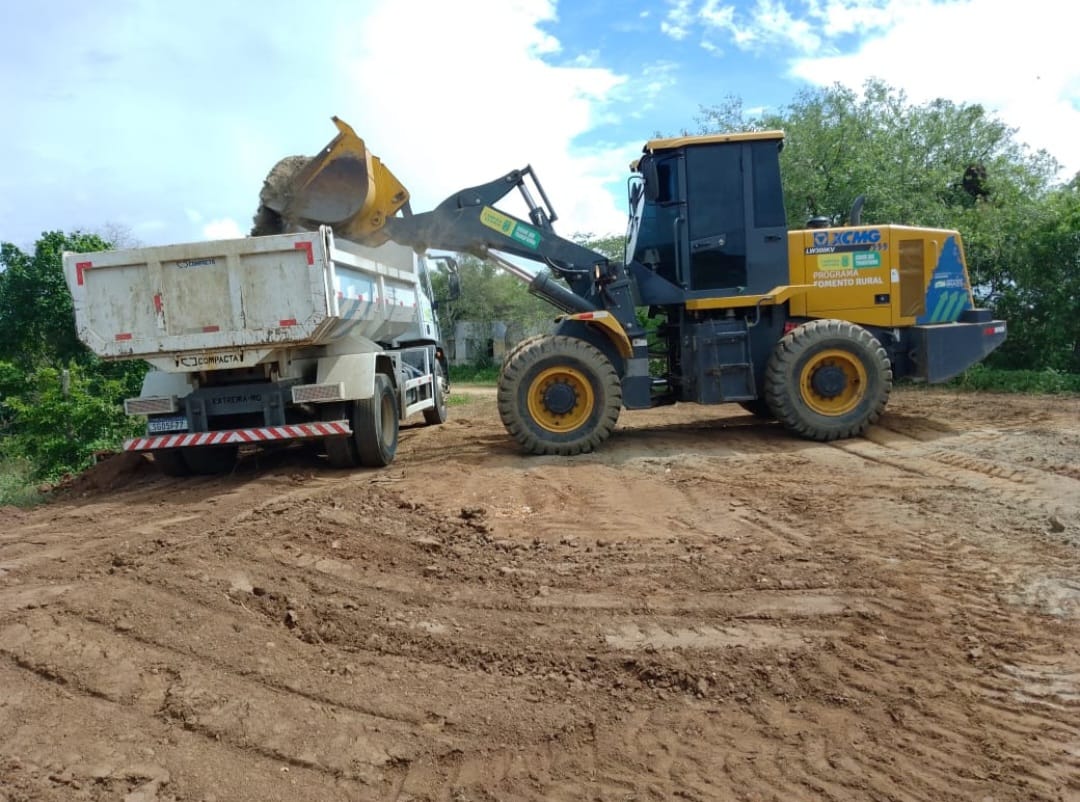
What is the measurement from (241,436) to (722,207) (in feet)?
18.5

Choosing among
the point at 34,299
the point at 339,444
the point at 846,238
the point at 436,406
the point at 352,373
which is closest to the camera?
the point at 352,373

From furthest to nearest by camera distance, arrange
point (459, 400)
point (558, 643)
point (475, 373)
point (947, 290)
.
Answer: point (475, 373) → point (459, 400) → point (947, 290) → point (558, 643)

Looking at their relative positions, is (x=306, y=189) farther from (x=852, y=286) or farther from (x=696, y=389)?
(x=852, y=286)

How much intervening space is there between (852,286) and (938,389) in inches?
240

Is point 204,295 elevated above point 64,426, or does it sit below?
above

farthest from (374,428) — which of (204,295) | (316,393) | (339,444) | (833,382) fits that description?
(833,382)

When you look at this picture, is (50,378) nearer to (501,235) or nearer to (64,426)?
(64,426)

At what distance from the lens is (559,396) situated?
852 centimetres

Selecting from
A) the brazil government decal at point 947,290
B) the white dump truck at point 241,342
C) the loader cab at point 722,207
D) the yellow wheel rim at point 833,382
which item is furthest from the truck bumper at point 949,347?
the white dump truck at point 241,342

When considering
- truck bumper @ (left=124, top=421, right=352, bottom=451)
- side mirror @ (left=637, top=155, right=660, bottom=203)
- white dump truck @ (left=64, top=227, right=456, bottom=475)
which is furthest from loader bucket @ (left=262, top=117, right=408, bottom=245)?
side mirror @ (left=637, top=155, right=660, bottom=203)

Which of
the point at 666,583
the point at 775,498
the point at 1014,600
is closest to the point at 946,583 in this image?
the point at 1014,600

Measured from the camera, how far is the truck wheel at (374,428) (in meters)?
8.10

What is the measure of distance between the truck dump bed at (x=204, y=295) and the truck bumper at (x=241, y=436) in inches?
32.9

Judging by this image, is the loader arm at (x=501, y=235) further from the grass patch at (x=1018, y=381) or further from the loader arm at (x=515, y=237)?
the grass patch at (x=1018, y=381)
